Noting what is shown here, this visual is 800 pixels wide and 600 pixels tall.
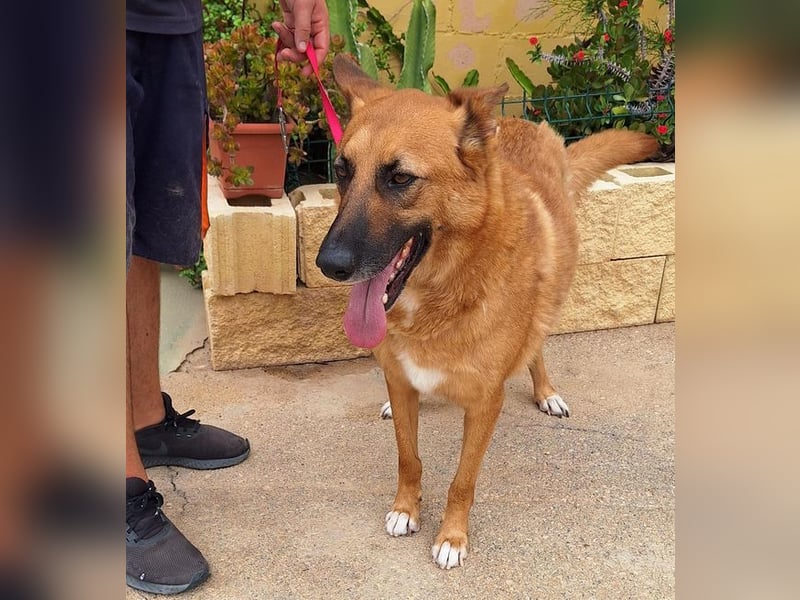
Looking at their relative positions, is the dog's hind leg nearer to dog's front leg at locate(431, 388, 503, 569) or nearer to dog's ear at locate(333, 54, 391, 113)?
dog's front leg at locate(431, 388, 503, 569)

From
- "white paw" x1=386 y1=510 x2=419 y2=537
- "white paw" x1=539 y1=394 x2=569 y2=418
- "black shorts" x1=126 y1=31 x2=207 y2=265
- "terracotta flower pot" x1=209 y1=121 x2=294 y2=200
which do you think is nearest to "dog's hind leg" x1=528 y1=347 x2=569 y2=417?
"white paw" x1=539 y1=394 x2=569 y2=418

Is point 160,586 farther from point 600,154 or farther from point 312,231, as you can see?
point 600,154

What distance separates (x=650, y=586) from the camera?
2.40m

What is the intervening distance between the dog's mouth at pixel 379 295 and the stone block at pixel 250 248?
4.35 ft

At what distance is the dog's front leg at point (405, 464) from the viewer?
2633 mm

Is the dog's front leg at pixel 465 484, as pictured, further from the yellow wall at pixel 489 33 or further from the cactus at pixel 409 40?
the yellow wall at pixel 489 33

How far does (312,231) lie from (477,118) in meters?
1.49

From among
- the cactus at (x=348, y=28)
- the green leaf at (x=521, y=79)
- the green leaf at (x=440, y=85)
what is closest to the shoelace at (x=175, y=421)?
the cactus at (x=348, y=28)

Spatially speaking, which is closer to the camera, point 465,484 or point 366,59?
point 465,484

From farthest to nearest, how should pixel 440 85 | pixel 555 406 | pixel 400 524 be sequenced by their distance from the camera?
pixel 440 85 → pixel 555 406 → pixel 400 524

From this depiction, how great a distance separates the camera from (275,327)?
3729mm

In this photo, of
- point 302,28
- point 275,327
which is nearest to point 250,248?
point 275,327
